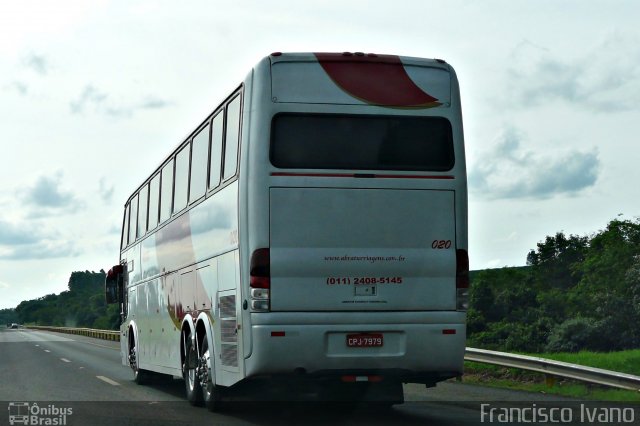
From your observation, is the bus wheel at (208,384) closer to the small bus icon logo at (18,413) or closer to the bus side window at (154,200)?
the small bus icon logo at (18,413)

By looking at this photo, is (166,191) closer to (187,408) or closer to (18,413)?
(187,408)

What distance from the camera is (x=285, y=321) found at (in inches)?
429

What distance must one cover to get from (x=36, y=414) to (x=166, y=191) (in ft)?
16.0

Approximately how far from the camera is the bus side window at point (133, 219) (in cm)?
2067

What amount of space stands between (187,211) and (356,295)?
4289mm

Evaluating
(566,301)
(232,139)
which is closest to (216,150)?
(232,139)

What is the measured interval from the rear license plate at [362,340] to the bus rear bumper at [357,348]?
0.6 inches

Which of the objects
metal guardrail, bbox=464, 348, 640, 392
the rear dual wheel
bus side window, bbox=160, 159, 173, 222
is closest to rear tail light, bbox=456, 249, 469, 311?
metal guardrail, bbox=464, 348, 640, 392

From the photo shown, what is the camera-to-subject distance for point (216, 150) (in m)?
12.9

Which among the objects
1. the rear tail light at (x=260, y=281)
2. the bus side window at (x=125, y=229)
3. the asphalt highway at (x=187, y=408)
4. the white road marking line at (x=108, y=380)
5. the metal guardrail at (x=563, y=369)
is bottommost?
the white road marking line at (x=108, y=380)

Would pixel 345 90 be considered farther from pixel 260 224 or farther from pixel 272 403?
pixel 272 403

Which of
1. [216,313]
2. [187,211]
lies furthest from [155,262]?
[216,313]

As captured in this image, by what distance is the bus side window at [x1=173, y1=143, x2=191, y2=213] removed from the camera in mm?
14984

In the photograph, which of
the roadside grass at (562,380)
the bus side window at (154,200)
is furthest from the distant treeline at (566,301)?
the bus side window at (154,200)
